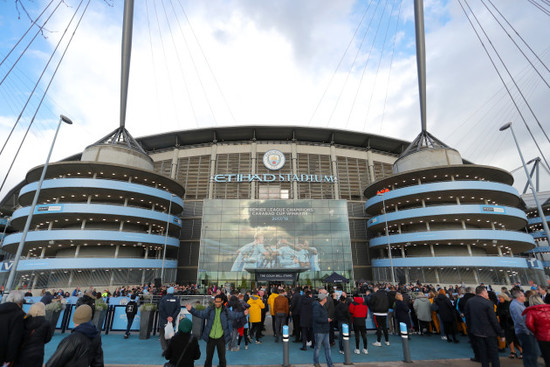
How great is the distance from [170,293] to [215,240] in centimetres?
2762

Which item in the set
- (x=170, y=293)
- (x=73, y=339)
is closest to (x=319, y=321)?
(x=170, y=293)

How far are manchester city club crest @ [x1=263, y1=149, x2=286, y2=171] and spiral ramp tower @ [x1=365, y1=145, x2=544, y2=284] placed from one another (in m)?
16.2

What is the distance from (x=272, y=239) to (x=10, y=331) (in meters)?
31.6

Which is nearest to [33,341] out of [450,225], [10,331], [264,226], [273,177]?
[10,331]

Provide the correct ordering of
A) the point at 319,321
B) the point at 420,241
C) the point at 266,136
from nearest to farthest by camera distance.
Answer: the point at 319,321, the point at 420,241, the point at 266,136

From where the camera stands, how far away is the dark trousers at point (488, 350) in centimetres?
604

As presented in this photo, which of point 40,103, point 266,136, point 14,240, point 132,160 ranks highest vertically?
point 266,136

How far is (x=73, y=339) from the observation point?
3580mm

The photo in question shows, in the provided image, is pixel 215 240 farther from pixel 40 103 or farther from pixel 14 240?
pixel 40 103

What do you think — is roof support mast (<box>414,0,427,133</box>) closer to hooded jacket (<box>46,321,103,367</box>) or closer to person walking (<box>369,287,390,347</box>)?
person walking (<box>369,287,390,347</box>)

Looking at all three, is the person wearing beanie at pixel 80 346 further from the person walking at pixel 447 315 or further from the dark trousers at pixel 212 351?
the person walking at pixel 447 315

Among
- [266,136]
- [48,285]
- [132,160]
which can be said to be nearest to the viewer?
[48,285]

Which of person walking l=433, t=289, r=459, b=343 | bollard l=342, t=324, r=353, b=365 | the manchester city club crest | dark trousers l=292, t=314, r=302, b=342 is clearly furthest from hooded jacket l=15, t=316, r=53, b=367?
the manchester city club crest

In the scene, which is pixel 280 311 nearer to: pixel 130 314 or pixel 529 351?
pixel 130 314
